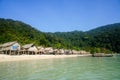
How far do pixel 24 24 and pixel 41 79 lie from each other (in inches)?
3009

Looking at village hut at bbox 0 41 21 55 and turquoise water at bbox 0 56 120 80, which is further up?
village hut at bbox 0 41 21 55

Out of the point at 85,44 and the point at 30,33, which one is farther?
the point at 85,44

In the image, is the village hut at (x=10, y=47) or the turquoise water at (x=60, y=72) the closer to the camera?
the turquoise water at (x=60, y=72)

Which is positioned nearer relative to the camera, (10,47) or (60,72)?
(60,72)

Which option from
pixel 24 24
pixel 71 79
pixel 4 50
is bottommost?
pixel 71 79

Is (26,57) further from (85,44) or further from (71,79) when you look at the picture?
(85,44)

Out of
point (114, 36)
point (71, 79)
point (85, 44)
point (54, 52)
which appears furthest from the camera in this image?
point (85, 44)

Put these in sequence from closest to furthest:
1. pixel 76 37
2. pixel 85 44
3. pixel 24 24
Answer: pixel 24 24 < pixel 85 44 < pixel 76 37

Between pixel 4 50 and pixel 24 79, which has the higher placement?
pixel 4 50

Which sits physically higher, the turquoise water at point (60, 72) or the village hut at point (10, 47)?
the village hut at point (10, 47)

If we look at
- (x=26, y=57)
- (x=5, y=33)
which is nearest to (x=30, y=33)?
(x=5, y=33)

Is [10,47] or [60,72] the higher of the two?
[10,47]

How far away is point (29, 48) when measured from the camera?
45656 mm

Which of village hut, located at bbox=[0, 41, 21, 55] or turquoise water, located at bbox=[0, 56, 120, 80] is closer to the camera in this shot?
turquoise water, located at bbox=[0, 56, 120, 80]
